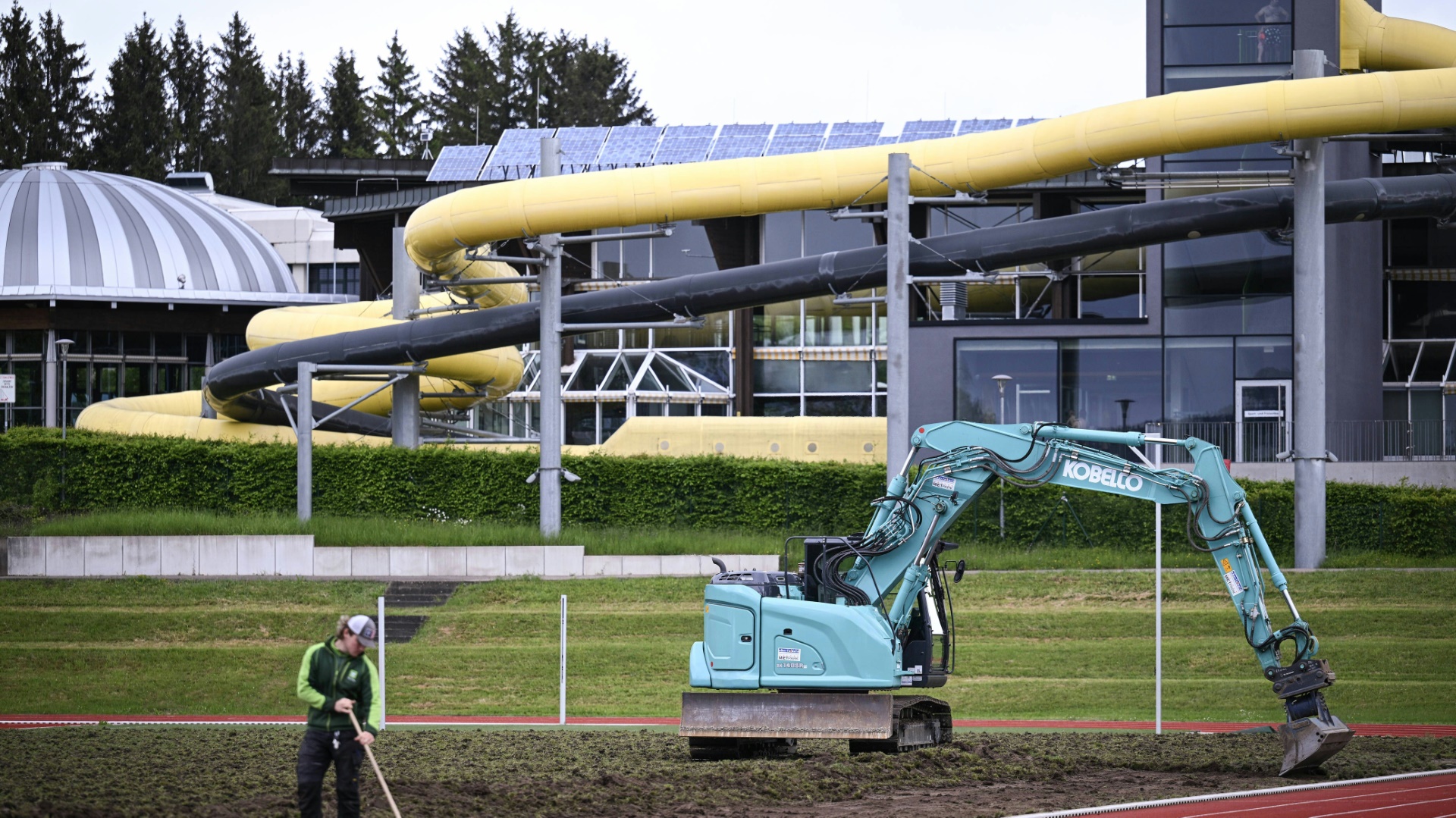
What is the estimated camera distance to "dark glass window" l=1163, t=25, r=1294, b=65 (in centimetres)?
3703

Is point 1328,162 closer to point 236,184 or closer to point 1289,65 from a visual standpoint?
point 1289,65

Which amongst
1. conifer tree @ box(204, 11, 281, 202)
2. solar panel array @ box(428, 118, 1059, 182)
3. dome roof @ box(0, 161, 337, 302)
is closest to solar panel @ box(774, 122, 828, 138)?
solar panel array @ box(428, 118, 1059, 182)

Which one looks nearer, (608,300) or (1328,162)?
(608,300)

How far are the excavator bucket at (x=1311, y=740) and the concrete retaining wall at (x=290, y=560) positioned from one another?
17.1 metres

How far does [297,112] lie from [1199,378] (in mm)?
83146

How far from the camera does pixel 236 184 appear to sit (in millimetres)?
98688

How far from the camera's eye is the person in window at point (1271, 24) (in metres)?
36.9

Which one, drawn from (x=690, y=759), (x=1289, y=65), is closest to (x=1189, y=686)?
(x=690, y=759)

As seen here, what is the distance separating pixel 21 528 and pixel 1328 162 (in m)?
32.3

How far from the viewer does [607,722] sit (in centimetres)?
2194

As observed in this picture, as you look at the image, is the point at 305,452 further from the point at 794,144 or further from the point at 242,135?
the point at 242,135

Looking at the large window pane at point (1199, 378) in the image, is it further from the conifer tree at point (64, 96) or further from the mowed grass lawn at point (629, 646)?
the conifer tree at point (64, 96)

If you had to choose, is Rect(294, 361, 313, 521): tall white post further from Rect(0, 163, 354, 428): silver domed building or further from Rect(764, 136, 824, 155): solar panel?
Rect(0, 163, 354, 428): silver domed building

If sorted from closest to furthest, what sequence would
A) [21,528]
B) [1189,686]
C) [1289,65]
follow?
1. [1189,686]
2. [21,528]
3. [1289,65]
